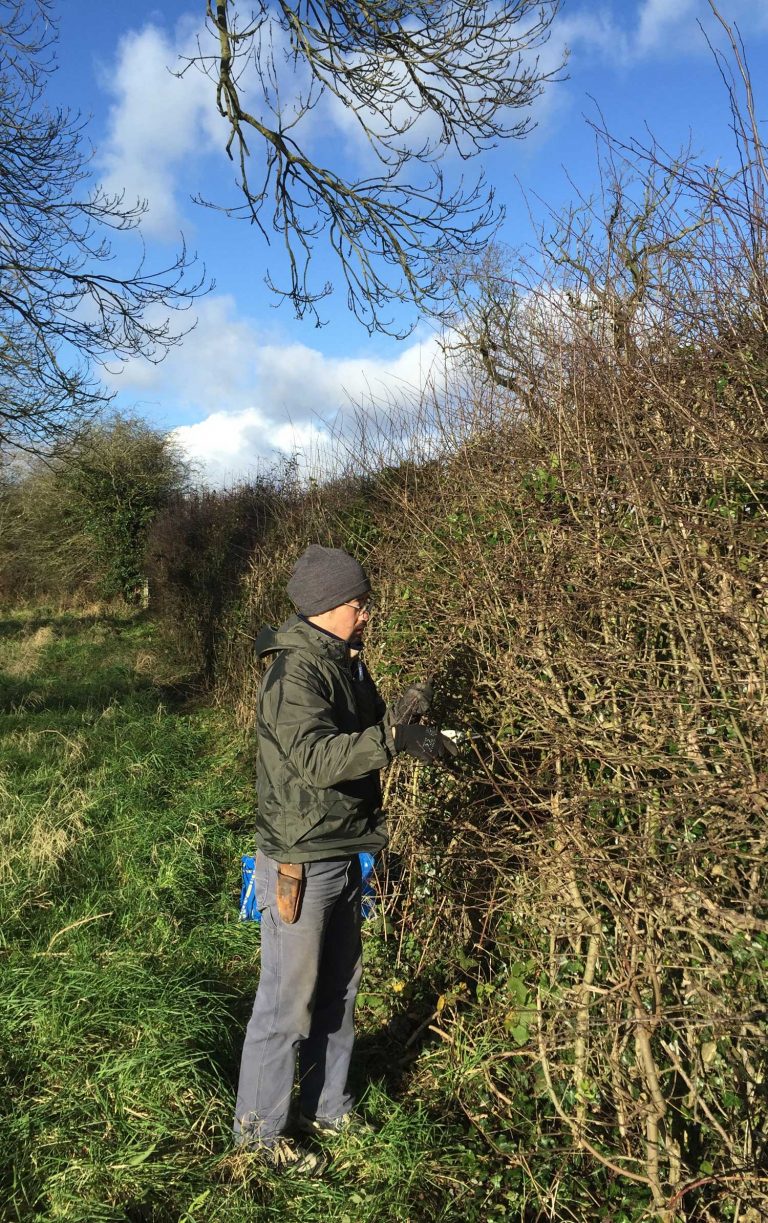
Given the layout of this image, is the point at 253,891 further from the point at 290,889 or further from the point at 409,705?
the point at 409,705

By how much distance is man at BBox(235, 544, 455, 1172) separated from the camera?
8.25ft

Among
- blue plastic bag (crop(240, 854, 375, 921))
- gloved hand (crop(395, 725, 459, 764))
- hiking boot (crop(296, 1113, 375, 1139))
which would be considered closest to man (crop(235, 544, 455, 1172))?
gloved hand (crop(395, 725, 459, 764))

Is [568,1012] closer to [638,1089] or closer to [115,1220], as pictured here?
[638,1089]

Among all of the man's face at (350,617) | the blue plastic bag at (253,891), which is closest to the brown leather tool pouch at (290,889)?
the man's face at (350,617)

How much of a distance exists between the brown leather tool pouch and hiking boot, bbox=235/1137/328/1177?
0.77 metres

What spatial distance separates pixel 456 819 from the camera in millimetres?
3463

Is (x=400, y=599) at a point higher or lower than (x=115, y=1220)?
higher

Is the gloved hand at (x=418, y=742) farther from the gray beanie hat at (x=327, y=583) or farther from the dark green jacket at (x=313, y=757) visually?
the gray beanie hat at (x=327, y=583)

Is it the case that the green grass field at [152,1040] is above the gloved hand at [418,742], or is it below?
below

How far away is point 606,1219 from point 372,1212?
2.30ft

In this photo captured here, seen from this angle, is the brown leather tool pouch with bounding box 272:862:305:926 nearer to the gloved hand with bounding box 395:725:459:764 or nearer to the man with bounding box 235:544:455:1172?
the man with bounding box 235:544:455:1172

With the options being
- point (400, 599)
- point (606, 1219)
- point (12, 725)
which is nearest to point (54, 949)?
point (400, 599)

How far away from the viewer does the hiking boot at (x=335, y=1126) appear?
2863mm

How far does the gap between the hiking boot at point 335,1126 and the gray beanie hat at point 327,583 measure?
5.85 ft
